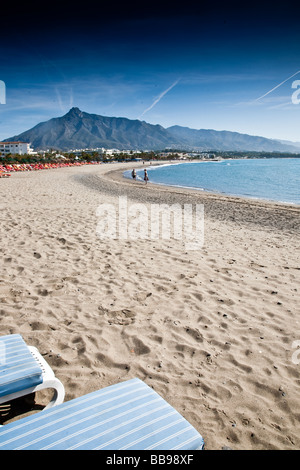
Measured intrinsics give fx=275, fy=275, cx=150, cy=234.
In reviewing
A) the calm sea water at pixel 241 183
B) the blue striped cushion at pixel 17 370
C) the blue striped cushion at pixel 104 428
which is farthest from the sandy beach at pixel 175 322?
the calm sea water at pixel 241 183

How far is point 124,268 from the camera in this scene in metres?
5.98

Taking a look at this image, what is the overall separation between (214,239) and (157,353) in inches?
227

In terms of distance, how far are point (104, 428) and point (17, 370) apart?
1.06 metres

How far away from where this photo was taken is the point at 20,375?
7.61 feet

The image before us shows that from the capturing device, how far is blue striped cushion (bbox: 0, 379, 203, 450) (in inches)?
64.0

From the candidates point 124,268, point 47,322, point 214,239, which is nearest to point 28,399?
point 47,322

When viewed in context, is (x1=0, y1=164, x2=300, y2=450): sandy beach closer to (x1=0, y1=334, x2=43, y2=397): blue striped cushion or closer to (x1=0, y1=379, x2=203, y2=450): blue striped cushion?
(x1=0, y1=334, x2=43, y2=397): blue striped cushion

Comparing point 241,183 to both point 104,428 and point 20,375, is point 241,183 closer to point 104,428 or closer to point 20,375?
point 20,375

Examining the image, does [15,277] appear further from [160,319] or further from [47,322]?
[160,319]

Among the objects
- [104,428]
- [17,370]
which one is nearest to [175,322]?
[17,370]

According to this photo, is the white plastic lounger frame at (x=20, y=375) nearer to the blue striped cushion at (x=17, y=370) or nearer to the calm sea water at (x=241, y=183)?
the blue striped cushion at (x=17, y=370)

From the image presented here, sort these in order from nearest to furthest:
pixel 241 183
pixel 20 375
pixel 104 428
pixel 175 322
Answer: pixel 104 428
pixel 20 375
pixel 175 322
pixel 241 183

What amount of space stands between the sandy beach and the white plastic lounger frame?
0.43 meters
